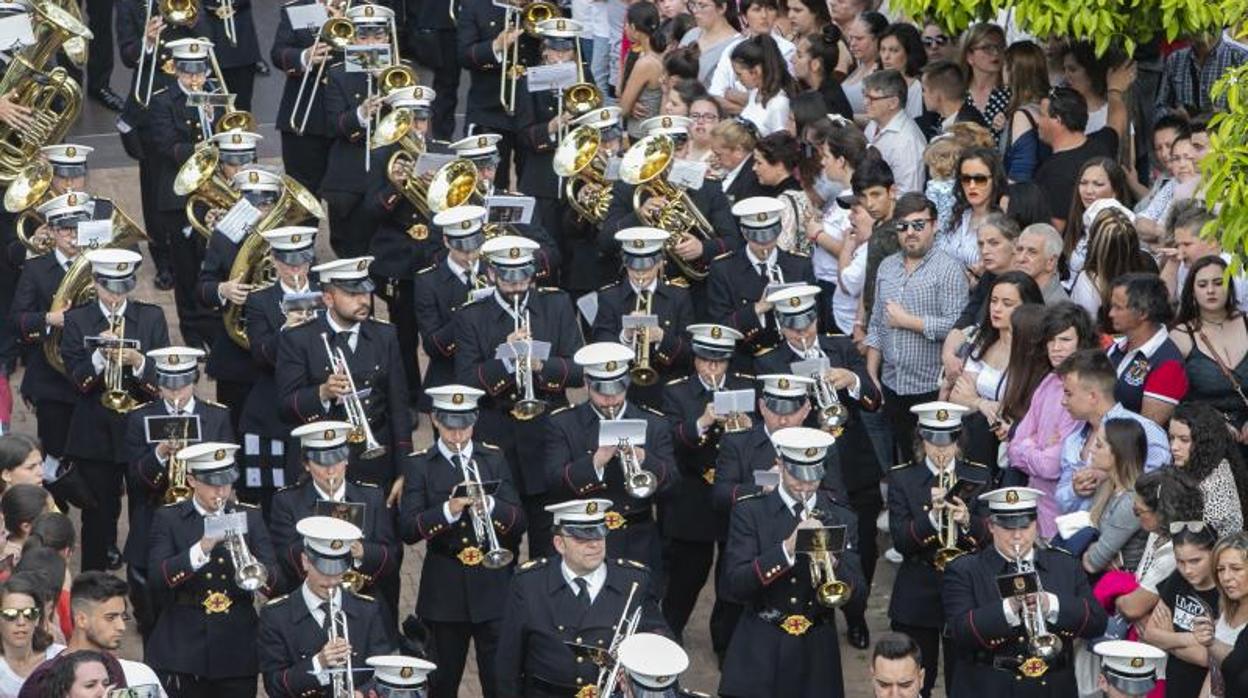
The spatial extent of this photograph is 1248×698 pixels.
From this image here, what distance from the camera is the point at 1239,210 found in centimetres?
1259

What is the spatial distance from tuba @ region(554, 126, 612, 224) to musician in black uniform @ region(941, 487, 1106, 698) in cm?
A: 486

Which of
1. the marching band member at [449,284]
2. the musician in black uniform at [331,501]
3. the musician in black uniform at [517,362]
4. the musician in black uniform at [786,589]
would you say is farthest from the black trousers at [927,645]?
the marching band member at [449,284]

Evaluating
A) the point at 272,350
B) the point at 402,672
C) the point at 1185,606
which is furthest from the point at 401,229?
the point at 1185,606

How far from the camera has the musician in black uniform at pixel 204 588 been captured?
14031mm

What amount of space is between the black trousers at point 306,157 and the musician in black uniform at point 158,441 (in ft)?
16.5

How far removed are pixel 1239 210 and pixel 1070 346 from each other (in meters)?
1.93

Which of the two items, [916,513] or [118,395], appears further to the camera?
[118,395]

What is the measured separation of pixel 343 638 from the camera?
1315 centimetres

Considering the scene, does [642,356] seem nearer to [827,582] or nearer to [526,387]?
[526,387]

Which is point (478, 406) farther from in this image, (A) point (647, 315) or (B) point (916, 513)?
(B) point (916, 513)

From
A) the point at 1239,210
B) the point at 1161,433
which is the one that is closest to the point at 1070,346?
the point at 1161,433

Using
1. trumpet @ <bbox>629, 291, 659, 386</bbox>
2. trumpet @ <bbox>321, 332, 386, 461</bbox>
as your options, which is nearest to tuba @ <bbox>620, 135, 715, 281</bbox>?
trumpet @ <bbox>629, 291, 659, 386</bbox>

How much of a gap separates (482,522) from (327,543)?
1.23m

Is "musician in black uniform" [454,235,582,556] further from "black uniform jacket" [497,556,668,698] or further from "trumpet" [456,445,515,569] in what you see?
"black uniform jacket" [497,556,668,698]
